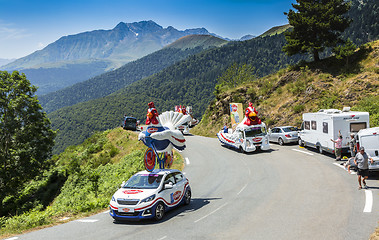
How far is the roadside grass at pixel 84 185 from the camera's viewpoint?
39.5 feet

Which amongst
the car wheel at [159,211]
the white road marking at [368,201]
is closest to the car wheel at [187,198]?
the car wheel at [159,211]

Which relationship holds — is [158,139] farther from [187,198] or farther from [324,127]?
[324,127]

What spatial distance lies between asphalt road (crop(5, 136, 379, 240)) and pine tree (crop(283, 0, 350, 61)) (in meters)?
25.6

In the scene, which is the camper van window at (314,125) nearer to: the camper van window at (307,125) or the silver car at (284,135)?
the camper van window at (307,125)

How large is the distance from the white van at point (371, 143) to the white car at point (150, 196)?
9.11 m

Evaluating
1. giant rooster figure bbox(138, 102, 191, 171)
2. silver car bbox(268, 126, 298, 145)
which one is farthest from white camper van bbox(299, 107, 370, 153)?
giant rooster figure bbox(138, 102, 191, 171)

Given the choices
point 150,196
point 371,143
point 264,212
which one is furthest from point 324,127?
point 150,196

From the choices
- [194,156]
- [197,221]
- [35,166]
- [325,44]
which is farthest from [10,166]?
[325,44]

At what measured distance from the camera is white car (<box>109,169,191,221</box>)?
10.3m

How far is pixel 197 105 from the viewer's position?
168 metres

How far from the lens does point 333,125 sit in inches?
760

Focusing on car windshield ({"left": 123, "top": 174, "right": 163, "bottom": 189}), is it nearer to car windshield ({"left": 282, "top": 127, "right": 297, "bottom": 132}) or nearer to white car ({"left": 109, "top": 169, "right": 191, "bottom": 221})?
white car ({"left": 109, "top": 169, "right": 191, "bottom": 221})

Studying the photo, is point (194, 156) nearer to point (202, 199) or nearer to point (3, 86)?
point (202, 199)

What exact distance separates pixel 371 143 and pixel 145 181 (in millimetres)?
11170
